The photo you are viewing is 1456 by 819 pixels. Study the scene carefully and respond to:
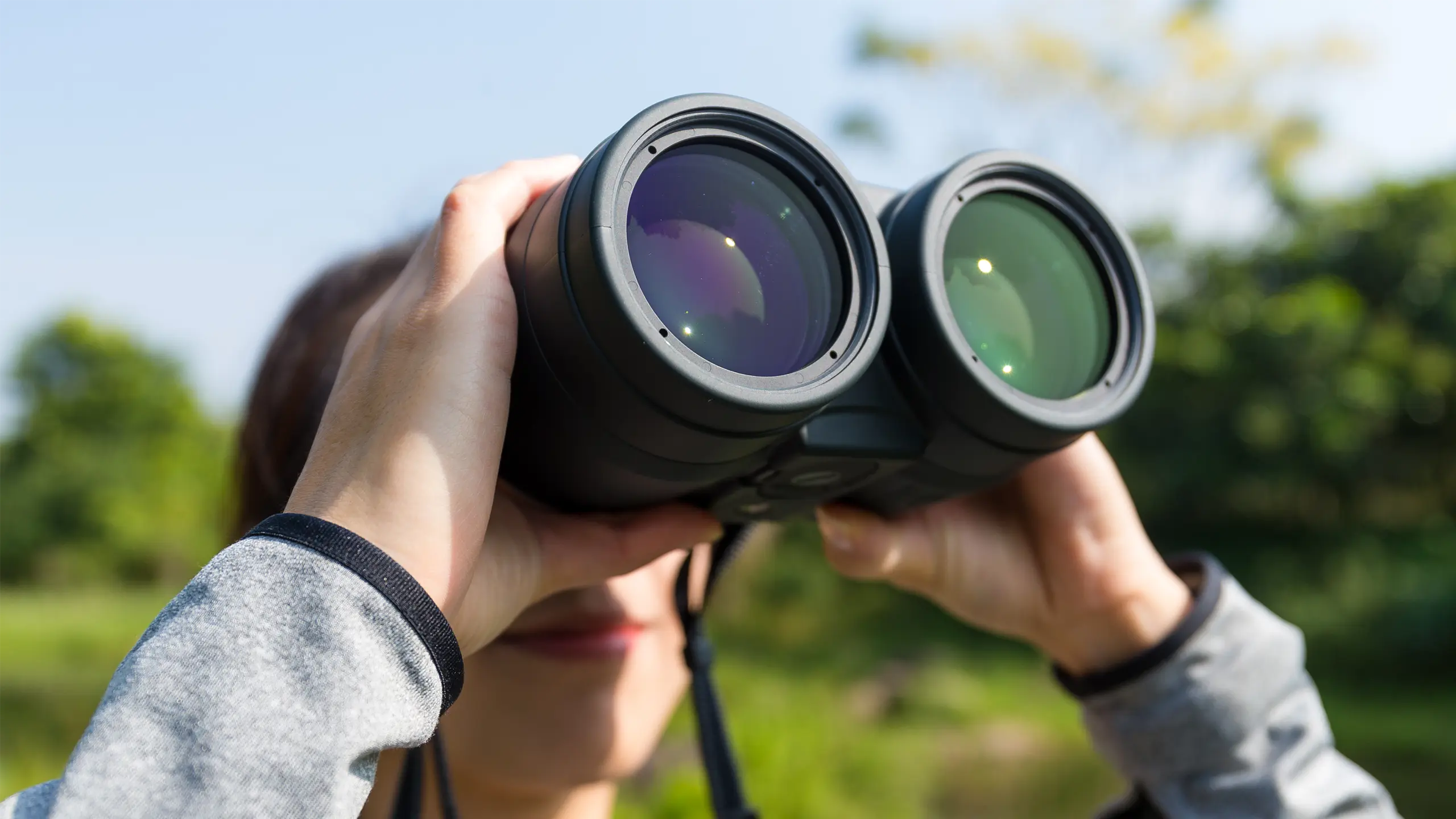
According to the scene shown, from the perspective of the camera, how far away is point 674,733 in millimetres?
5094

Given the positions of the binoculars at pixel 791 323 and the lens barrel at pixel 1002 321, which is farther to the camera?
the lens barrel at pixel 1002 321

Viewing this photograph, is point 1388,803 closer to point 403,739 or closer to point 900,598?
point 403,739

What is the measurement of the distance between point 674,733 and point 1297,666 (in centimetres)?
437

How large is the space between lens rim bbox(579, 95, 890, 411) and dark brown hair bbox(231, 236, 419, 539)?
17.8 inches

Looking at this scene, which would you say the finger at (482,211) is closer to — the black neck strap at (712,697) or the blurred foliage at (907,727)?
the black neck strap at (712,697)

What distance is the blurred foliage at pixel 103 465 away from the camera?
50.2ft

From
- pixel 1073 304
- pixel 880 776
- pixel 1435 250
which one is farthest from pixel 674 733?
pixel 1435 250

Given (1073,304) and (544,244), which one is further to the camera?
(1073,304)

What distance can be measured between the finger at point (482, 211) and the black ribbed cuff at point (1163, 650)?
673 millimetres

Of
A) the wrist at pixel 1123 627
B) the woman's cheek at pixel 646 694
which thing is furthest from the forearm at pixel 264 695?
the wrist at pixel 1123 627

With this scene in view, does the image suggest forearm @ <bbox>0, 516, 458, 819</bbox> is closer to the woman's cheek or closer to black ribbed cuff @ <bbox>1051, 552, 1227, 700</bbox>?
the woman's cheek

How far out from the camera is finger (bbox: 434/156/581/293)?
2.25 ft

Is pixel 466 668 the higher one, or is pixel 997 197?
pixel 997 197

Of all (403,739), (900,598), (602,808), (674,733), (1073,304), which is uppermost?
(1073,304)
